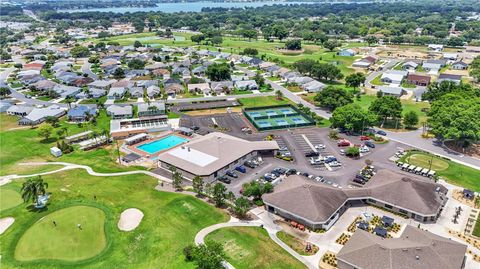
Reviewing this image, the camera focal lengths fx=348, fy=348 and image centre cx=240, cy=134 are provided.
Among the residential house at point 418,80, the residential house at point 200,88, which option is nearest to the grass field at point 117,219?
the residential house at point 200,88

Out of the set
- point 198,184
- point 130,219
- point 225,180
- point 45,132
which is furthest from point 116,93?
point 130,219

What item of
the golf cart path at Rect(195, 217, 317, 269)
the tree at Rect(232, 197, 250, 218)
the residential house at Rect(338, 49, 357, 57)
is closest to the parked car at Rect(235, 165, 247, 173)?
the tree at Rect(232, 197, 250, 218)

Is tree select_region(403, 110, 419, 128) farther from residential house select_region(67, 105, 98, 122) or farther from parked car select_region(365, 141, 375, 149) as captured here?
residential house select_region(67, 105, 98, 122)

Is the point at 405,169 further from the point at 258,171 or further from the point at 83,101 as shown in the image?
the point at 83,101

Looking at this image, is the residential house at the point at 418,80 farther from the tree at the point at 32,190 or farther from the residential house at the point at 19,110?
the residential house at the point at 19,110

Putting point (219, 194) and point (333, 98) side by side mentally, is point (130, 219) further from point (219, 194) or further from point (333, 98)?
point (333, 98)

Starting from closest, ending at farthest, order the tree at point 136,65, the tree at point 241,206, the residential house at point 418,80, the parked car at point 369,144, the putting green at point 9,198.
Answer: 1. the tree at point 241,206
2. the putting green at point 9,198
3. the parked car at point 369,144
4. the residential house at point 418,80
5. the tree at point 136,65
